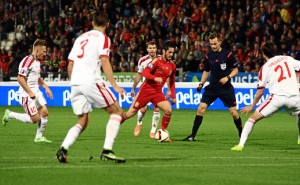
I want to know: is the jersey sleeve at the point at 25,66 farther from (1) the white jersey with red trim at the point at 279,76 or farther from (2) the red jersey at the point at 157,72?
(1) the white jersey with red trim at the point at 279,76

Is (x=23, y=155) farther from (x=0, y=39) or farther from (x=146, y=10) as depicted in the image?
(x=0, y=39)

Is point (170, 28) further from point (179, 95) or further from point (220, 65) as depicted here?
point (220, 65)

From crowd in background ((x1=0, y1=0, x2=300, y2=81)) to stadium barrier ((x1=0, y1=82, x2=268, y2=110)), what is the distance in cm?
179

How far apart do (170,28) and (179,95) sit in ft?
17.7

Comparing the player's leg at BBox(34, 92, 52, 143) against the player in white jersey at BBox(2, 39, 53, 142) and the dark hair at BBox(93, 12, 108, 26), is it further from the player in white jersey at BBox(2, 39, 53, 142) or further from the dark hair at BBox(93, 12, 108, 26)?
the dark hair at BBox(93, 12, 108, 26)

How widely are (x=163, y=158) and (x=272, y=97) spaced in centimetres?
255

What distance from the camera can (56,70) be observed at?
35094 mm

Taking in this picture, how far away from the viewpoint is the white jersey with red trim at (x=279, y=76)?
45.8ft

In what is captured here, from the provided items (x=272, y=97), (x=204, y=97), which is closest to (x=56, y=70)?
(x=204, y=97)

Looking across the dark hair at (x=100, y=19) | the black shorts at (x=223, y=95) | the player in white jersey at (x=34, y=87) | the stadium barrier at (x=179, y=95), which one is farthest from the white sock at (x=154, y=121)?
the stadium barrier at (x=179, y=95)

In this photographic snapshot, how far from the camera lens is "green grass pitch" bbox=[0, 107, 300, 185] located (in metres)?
10.1

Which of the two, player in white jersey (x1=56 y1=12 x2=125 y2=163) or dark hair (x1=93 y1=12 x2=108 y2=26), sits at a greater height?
dark hair (x1=93 y1=12 x2=108 y2=26)

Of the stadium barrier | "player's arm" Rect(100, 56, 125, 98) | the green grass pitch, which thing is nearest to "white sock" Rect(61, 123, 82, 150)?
the green grass pitch

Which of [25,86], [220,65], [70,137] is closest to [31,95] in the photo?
[25,86]
